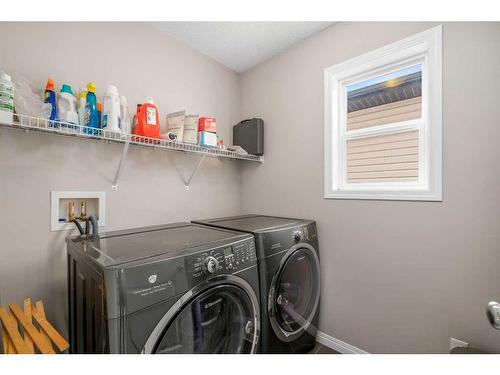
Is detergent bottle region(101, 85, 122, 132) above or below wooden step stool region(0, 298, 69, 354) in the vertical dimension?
above

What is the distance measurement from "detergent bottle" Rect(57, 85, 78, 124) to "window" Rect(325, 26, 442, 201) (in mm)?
1705

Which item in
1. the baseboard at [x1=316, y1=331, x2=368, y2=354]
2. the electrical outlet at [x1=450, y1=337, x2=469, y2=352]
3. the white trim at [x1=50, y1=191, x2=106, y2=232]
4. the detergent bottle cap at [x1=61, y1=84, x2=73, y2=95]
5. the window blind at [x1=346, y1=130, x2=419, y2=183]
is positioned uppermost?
the detergent bottle cap at [x1=61, y1=84, x2=73, y2=95]

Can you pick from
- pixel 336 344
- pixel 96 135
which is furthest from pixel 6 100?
pixel 336 344

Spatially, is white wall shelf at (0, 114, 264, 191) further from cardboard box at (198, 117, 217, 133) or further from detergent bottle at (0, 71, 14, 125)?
cardboard box at (198, 117, 217, 133)

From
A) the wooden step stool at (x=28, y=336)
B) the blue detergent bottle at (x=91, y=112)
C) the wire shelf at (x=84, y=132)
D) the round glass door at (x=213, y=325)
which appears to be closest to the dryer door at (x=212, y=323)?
the round glass door at (x=213, y=325)

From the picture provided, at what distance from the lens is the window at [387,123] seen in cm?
144

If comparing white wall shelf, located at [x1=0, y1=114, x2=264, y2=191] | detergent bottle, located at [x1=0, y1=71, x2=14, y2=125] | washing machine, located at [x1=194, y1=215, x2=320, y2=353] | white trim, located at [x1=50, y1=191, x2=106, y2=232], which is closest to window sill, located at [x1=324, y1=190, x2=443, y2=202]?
washing machine, located at [x1=194, y1=215, x2=320, y2=353]

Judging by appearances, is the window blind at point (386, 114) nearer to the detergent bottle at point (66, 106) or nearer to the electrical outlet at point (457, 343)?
the electrical outlet at point (457, 343)

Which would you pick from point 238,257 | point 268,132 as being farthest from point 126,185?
point 268,132

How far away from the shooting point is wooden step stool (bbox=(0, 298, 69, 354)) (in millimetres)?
926

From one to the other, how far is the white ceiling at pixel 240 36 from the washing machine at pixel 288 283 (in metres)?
1.55

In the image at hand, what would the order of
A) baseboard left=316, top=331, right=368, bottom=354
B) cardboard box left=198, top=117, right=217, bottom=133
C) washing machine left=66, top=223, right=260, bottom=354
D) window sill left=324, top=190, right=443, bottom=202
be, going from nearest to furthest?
washing machine left=66, top=223, right=260, bottom=354 < window sill left=324, top=190, right=443, bottom=202 < baseboard left=316, top=331, right=368, bottom=354 < cardboard box left=198, top=117, right=217, bottom=133

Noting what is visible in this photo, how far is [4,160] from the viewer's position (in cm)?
124
